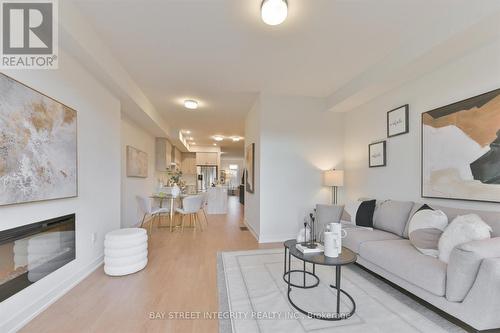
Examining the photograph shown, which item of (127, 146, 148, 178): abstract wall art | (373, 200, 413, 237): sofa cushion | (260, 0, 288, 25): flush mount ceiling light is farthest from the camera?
(127, 146, 148, 178): abstract wall art

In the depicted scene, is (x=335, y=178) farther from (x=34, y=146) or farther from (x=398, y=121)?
(x=34, y=146)

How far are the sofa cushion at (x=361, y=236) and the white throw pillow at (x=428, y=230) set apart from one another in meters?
0.42

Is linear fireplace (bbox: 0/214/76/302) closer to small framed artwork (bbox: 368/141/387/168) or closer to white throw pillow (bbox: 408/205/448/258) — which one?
white throw pillow (bbox: 408/205/448/258)

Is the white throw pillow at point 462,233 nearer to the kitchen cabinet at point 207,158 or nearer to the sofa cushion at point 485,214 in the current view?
the sofa cushion at point 485,214

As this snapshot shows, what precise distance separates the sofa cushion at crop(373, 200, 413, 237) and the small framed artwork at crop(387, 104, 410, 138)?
1.03 metres

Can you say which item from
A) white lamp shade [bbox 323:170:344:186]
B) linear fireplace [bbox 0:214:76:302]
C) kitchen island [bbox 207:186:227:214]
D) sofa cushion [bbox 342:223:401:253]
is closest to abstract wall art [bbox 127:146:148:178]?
kitchen island [bbox 207:186:227:214]

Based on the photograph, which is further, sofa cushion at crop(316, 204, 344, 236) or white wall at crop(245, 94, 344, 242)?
white wall at crop(245, 94, 344, 242)

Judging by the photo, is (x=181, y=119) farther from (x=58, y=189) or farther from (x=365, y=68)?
(x=365, y=68)

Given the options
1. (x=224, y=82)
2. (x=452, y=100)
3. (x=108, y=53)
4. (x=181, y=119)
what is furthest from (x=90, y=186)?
(x=452, y=100)

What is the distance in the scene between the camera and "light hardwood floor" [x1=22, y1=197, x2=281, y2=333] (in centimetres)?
177

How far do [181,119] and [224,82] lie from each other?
2.73m

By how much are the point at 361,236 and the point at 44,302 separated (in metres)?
3.32

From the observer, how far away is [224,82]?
11.9 feet

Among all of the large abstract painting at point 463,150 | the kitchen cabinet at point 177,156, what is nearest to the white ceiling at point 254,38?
the large abstract painting at point 463,150
